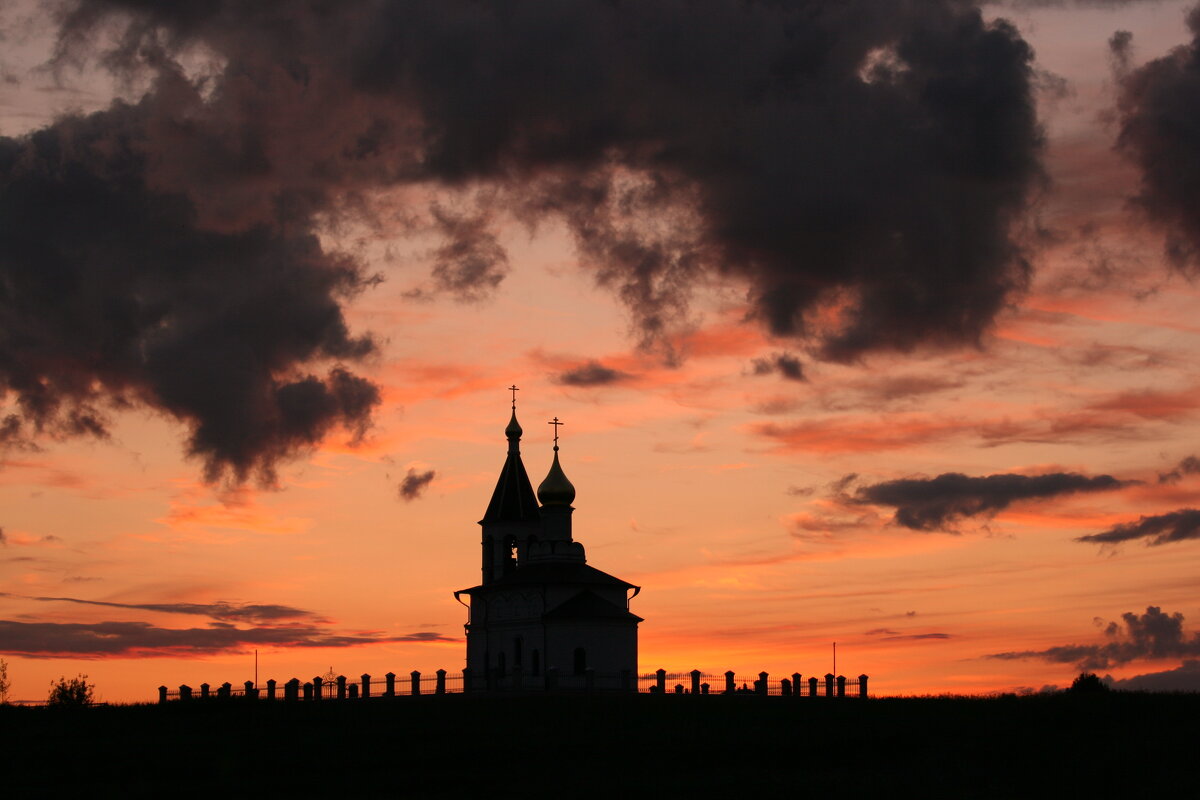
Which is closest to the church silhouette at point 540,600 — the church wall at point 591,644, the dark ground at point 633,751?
the church wall at point 591,644

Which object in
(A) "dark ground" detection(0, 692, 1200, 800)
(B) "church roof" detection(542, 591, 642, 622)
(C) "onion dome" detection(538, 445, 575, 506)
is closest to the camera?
(A) "dark ground" detection(0, 692, 1200, 800)

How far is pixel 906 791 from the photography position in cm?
2773

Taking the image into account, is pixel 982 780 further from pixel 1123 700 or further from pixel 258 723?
pixel 258 723

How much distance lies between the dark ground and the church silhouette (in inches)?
866

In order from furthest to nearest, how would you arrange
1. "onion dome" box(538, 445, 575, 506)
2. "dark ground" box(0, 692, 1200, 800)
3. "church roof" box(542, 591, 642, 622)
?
"onion dome" box(538, 445, 575, 506), "church roof" box(542, 591, 642, 622), "dark ground" box(0, 692, 1200, 800)

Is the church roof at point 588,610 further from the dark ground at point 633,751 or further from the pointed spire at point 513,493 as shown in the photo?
the dark ground at point 633,751

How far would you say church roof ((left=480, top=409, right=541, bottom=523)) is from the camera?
7262 centimetres

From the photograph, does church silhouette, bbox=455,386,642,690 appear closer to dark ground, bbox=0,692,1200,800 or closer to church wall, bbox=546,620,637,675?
church wall, bbox=546,620,637,675

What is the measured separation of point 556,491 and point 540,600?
585 centimetres

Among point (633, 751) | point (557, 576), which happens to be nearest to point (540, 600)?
point (557, 576)

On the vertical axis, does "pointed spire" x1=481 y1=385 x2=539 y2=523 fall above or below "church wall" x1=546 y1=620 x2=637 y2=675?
above

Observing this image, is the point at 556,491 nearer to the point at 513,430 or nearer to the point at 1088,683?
the point at 513,430

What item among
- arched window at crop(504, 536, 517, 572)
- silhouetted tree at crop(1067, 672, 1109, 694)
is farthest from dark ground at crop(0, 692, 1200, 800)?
arched window at crop(504, 536, 517, 572)

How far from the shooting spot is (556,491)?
69.5m
